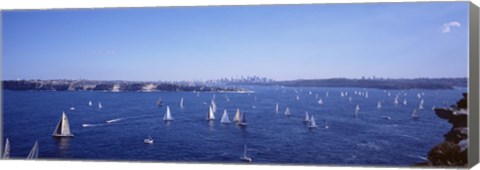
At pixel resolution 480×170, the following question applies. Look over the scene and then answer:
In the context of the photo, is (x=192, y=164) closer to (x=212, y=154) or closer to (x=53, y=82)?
(x=212, y=154)

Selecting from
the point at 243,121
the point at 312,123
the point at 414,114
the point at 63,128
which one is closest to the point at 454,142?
the point at 414,114

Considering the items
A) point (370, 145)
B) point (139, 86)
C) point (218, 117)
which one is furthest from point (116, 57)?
point (370, 145)

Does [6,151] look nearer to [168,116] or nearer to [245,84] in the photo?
[168,116]

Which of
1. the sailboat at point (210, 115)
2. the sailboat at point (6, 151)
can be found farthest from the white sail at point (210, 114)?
the sailboat at point (6, 151)

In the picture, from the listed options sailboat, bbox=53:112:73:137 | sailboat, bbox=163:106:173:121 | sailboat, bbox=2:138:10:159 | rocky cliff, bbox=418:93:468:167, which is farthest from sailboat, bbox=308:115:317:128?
sailboat, bbox=2:138:10:159

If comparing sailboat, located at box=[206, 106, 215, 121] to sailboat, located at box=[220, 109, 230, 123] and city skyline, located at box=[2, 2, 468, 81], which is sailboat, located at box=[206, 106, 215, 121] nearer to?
sailboat, located at box=[220, 109, 230, 123]

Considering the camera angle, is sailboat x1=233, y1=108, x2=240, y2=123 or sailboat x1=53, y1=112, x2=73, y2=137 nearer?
sailboat x1=233, y1=108, x2=240, y2=123

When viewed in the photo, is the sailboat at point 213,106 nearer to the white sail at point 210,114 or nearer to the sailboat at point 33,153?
the white sail at point 210,114
